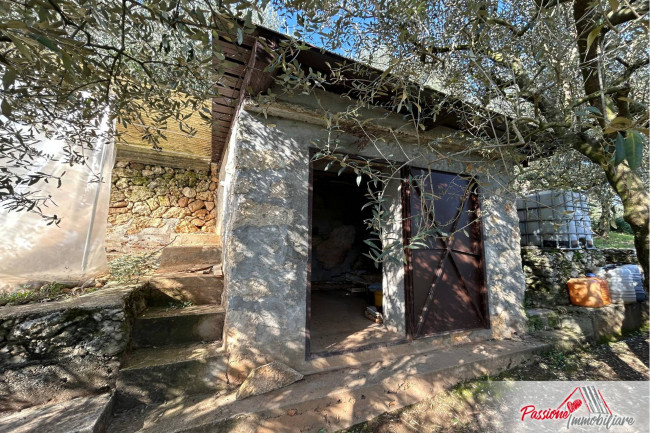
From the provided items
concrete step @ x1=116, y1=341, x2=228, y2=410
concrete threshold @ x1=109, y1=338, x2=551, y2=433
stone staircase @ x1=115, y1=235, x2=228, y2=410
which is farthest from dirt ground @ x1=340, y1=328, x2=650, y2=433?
stone staircase @ x1=115, y1=235, x2=228, y2=410

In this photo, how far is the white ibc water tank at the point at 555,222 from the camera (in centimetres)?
407

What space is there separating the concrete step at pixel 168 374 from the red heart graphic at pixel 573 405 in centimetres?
311

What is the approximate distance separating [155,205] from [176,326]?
3773 millimetres

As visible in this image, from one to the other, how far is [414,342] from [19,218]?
4.37 m

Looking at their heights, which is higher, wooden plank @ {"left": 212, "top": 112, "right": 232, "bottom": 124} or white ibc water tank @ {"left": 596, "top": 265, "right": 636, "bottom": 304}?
wooden plank @ {"left": 212, "top": 112, "right": 232, "bottom": 124}

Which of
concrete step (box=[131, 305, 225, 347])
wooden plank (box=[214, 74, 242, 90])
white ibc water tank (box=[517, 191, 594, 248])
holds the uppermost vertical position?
wooden plank (box=[214, 74, 242, 90])

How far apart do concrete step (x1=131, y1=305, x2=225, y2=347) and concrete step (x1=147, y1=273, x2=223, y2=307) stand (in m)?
0.16

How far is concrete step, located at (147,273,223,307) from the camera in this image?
2.55m

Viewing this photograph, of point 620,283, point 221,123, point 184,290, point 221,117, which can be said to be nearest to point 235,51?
point 221,117

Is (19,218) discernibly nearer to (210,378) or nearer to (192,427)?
(210,378)

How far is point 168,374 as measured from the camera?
196 centimetres
